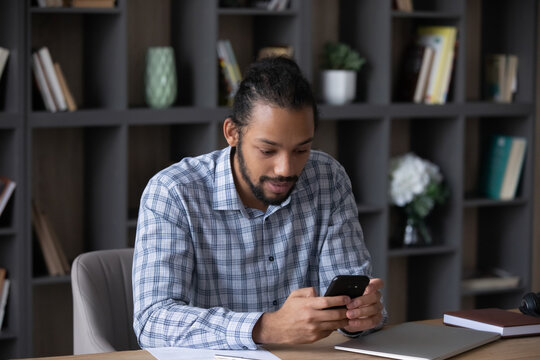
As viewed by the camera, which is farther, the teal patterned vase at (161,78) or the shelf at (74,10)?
the teal patterned vase at (161,78)

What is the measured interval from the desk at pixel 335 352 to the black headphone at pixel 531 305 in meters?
0.15

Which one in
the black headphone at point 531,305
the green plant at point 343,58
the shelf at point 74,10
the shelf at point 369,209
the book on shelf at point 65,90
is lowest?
the black headphone at point 531,305

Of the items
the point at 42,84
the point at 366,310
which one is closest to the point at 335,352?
the point at 366,310

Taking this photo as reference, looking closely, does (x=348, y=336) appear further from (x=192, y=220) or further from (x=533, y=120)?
(x=533, y=120)

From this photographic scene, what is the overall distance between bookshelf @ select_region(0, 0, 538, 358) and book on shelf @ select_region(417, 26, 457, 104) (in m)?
0.06

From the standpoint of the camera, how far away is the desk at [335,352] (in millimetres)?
1699

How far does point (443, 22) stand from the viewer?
3758 millimetres

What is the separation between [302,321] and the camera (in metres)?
1.68

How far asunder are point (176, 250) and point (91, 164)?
1513 millimetres

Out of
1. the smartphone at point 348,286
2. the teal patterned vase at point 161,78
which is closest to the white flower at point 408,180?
the teal patterned vase at point 161,78

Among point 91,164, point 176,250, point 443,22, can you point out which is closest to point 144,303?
point 176,250

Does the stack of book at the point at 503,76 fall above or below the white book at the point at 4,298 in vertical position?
above

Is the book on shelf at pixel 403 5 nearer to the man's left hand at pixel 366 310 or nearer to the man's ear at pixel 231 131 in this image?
the man's ear at pixel 231 131

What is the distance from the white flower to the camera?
3592mm
